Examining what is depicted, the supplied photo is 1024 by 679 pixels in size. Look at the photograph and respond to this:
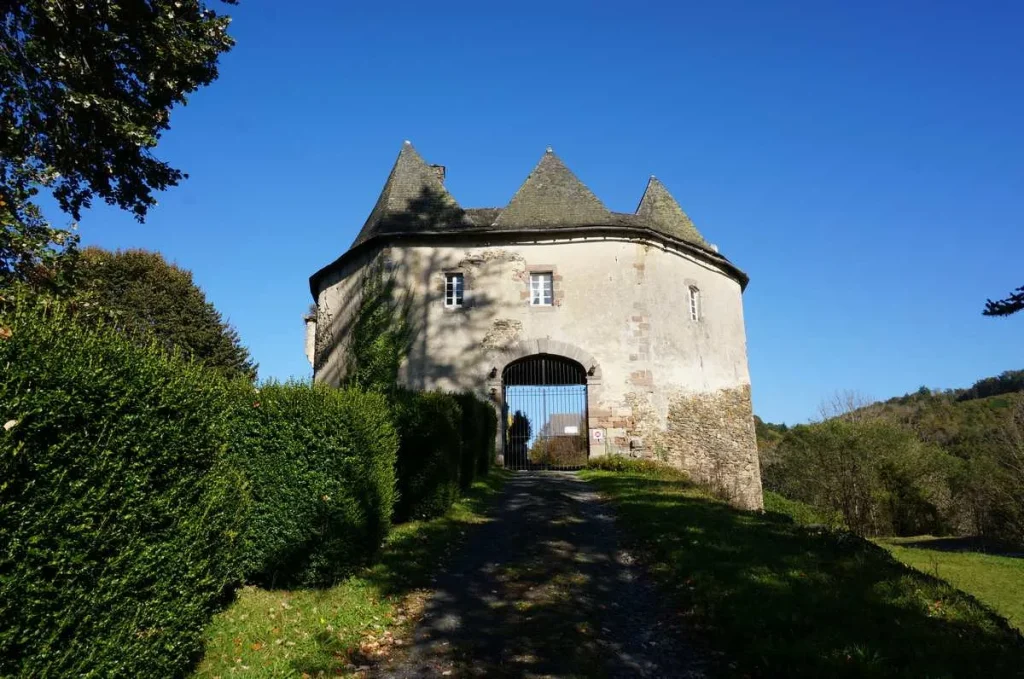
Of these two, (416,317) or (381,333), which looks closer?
(381,333)

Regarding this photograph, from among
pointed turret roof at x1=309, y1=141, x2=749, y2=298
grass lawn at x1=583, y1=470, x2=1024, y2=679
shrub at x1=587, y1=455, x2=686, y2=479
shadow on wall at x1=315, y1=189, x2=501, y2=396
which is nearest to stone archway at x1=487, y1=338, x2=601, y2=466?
shadow on wall at x1=315, y1=189, x2=501, y2=396

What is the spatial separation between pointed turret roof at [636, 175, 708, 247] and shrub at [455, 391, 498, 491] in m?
10.4

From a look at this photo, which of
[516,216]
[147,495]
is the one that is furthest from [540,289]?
[147,495]

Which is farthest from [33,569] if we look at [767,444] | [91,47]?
[767,444]

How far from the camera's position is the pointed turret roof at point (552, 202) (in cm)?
2012

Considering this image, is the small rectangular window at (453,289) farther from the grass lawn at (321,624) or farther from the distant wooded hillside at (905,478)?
the distant wooded hillside at (905,478)

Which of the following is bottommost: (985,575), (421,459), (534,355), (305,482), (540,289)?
(985,575)

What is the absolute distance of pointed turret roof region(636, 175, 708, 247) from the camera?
73.5 feet

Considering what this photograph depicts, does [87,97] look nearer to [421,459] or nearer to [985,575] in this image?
[421,459]

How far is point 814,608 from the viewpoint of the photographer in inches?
223

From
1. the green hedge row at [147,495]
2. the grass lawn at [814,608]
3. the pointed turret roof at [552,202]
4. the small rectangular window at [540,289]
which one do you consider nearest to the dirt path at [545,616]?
the grass lawn at [814,608]

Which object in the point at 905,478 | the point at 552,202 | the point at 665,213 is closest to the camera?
the point at 552,202

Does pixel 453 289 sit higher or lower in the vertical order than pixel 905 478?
higher

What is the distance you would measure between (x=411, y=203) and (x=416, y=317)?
4.17 metres
